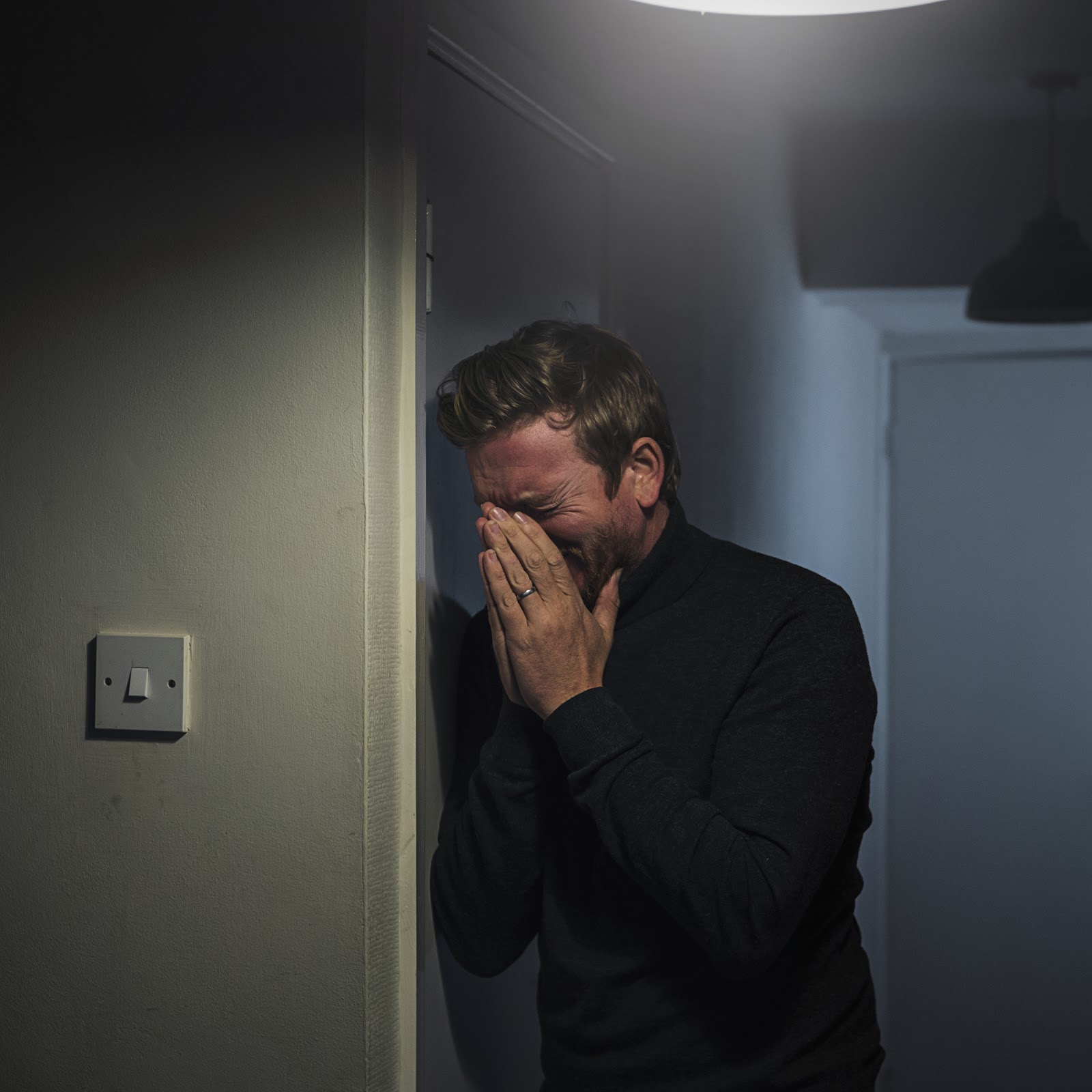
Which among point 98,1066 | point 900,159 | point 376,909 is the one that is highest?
point 900,159

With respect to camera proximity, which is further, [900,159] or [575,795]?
[900,159]

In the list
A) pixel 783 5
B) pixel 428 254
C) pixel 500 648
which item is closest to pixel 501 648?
pixel 500 648

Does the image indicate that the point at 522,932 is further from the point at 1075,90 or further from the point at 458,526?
the point at 1075,90

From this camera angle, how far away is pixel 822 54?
2008mm

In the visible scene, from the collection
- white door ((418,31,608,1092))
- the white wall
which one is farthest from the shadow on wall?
the white wall

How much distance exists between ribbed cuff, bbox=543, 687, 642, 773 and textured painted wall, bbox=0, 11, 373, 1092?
16 cm

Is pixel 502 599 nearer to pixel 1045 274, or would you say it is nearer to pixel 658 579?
pixel 658 579

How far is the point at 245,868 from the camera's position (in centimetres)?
97

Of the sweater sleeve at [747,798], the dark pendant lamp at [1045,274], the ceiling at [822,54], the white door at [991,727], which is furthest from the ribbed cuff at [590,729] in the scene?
the white door at [991,727]

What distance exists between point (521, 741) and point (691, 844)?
0.20m

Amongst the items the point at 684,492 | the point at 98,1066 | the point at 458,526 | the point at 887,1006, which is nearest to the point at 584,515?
the point at 458,526

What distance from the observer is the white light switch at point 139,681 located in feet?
3.18

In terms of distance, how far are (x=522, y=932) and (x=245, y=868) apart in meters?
0.30

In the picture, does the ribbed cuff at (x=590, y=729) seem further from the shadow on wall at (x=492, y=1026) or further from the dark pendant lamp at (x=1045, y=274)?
the dark pendant lamp at (x=1045, y=274)
